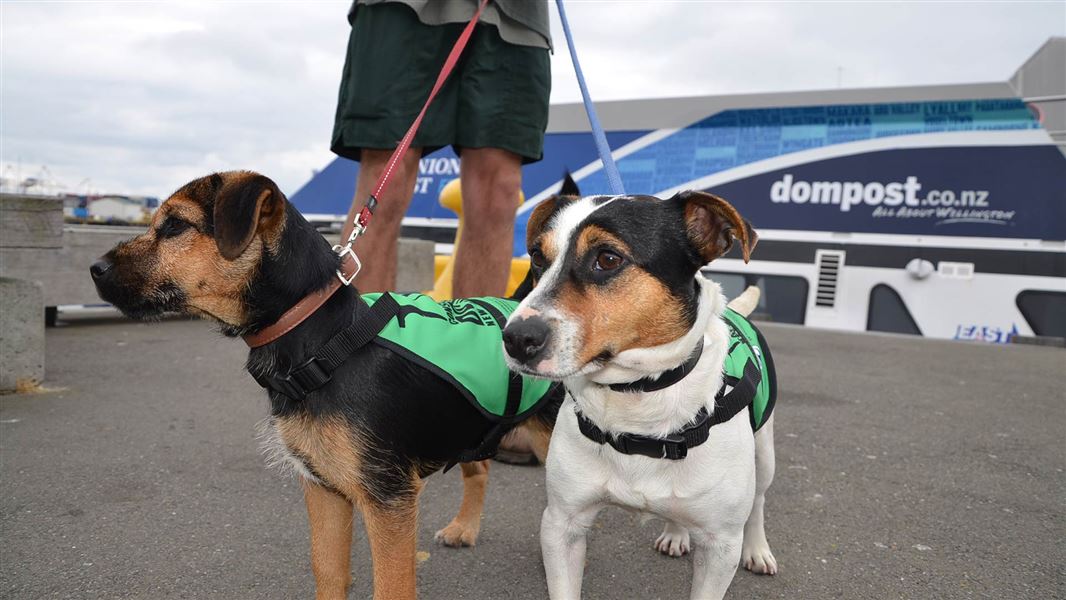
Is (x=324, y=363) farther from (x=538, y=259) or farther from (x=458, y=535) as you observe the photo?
(x=458, y=535)

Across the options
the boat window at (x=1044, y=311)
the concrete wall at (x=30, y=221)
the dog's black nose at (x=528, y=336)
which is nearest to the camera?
the dog's black nose at (x=528, y=336)

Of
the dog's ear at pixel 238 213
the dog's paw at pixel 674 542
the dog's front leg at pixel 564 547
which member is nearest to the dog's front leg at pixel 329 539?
the dog's front leg at pixel 564 547

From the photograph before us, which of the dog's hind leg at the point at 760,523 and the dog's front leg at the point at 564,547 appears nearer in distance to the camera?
the dog's front leg at the point at 564,547

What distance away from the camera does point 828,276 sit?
10.6 metres

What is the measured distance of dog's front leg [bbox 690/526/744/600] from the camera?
1959 millimetres

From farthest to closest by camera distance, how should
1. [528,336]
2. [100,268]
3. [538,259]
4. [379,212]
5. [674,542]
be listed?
1. [379,212]
2. [674,542]
3. [538,259]
4. [100,268]
5. [528,336]

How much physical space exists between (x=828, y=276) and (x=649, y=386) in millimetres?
9518

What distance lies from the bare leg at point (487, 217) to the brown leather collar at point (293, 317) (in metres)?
1.51

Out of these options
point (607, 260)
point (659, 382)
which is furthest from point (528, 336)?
point (659, 382)

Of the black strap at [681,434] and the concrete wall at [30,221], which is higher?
the concrete wall at [30,221]

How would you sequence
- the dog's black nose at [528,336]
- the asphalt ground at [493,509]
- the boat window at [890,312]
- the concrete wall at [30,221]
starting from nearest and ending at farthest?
the dog's black nose at [528,336], the asphalt ground at [493,509], the concrete wall at [30,221], the boat window at [890,312]

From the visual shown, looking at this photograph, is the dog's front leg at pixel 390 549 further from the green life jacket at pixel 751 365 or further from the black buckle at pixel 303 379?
the green life jacket at pixel 751 365

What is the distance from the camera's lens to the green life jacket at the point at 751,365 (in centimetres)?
212

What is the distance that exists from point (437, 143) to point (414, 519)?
6.23ft
